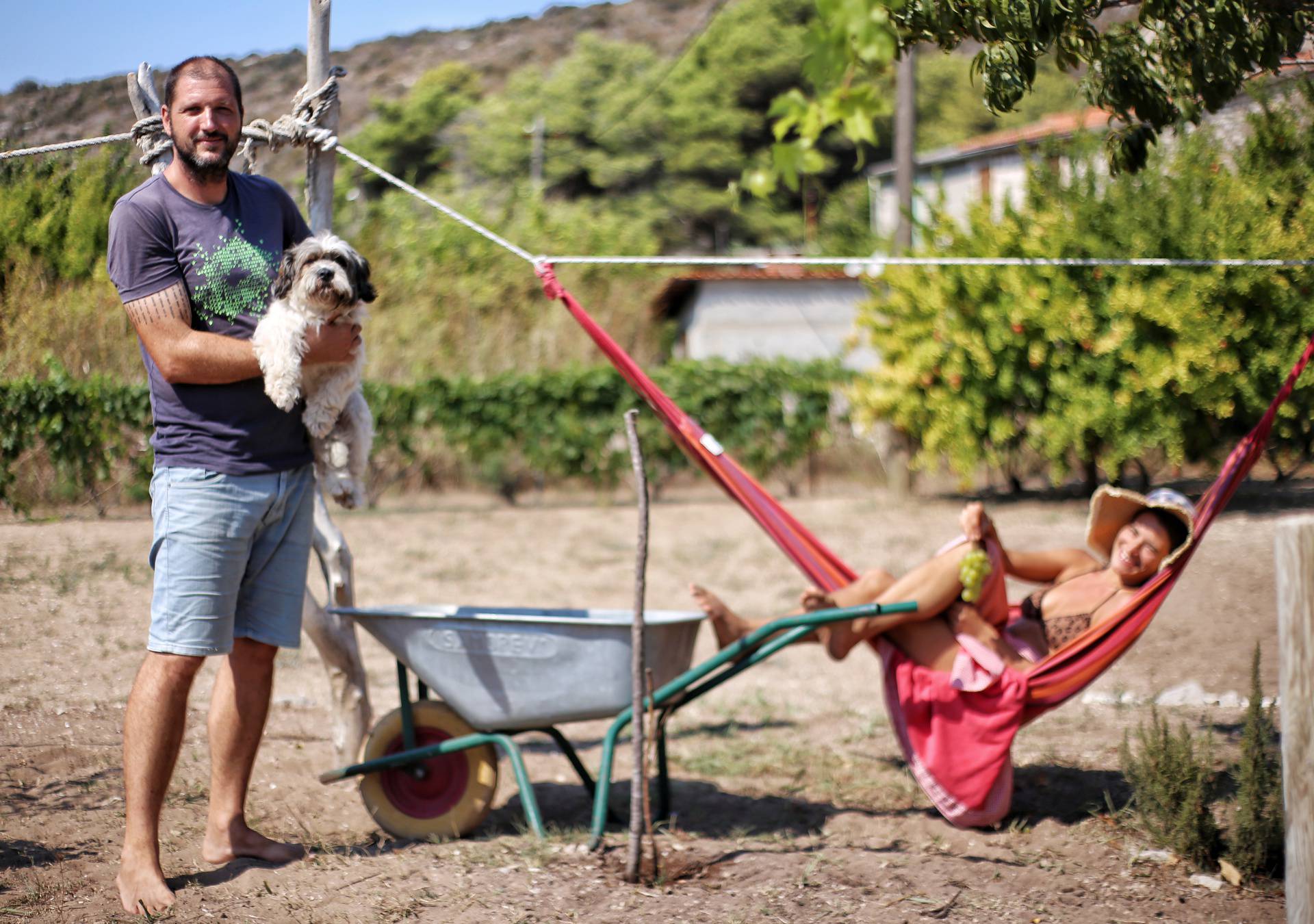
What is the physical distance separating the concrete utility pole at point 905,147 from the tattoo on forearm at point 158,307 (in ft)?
29.2

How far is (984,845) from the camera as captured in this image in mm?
3322

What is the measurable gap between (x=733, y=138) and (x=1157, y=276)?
3124 centimetres

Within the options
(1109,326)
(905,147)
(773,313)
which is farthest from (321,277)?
(773,313)

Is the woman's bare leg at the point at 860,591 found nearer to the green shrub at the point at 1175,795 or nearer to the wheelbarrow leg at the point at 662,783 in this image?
the wheelbarrow leg at the point at 662,783

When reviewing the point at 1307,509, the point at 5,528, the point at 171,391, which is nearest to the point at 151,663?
the point at 171,391

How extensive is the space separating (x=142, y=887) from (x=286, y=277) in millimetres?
1477

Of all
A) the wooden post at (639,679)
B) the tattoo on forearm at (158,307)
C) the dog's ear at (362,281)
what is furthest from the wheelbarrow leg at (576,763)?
the tattoo on forearm at (158,307)

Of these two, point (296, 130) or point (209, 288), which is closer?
point (209, 288)

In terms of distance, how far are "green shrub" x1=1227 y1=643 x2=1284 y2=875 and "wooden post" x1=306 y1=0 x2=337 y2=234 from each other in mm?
2988

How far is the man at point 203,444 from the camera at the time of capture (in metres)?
2.68

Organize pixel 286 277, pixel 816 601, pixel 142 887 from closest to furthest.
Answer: pixel 142 887
pixel 286 277
pixel 816 601

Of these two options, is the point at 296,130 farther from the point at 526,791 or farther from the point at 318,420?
the point at 526,791

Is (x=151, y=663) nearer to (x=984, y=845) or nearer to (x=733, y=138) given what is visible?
(x=984, y=845)

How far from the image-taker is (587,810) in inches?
147
